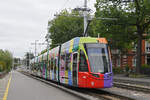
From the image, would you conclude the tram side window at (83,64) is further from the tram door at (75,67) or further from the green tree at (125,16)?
the green tree at (125,16)

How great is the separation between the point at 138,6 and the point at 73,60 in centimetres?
1892

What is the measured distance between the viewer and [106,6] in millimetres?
33625

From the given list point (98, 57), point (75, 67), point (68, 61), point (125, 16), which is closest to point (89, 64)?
point (98, 57)

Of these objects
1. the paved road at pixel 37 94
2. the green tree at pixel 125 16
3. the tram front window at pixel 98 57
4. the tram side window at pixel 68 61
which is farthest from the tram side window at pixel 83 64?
the green tree at pixel 125 16

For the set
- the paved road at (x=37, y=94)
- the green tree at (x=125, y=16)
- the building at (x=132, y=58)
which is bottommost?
the paved road at (x=37, y=94)

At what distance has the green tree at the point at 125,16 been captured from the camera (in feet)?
106

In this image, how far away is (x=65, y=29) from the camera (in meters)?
51.0

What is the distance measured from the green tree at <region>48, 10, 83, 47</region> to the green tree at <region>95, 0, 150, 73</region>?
14.8 meters

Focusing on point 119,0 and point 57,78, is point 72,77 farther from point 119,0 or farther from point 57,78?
point 119,0

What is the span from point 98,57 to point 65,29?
3686cm

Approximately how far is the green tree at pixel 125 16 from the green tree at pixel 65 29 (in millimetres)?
14759

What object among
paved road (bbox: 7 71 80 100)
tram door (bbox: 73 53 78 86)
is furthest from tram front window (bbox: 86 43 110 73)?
paved road (bbox: 7 71 80 100)

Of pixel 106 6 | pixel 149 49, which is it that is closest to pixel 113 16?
pixel 106 6

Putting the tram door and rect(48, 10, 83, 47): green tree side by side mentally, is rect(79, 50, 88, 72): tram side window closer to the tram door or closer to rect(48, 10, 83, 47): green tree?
the tram door
